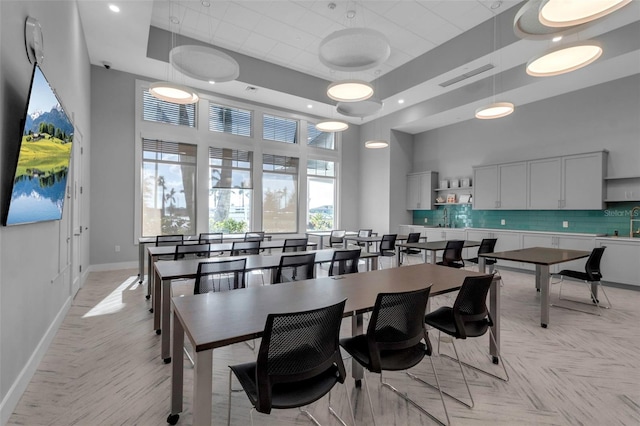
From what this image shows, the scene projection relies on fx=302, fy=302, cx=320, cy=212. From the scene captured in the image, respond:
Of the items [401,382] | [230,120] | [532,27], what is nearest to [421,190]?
[230,120]

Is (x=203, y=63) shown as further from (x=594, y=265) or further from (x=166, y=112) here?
(x=594, y=265)

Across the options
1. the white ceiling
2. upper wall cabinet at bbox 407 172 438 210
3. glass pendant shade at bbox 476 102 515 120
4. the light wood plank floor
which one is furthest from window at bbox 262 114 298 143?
the light wood plank floor

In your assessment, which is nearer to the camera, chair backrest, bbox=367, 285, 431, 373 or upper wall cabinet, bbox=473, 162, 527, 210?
chair backrest, bbox=367, 285, 431, 373

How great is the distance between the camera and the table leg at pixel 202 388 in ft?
4.61

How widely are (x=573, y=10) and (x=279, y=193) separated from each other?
7.35m

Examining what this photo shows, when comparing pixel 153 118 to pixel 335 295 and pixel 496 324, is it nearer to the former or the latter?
pixel 335 295

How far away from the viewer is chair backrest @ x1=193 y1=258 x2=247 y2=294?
113 inches

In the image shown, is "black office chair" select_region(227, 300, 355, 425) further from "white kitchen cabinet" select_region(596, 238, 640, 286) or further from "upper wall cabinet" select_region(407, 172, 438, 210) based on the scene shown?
"upper wall cabinet" select_region(407, 172, 438, 210)

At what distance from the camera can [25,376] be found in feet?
7.58

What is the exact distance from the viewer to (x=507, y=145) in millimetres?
7625

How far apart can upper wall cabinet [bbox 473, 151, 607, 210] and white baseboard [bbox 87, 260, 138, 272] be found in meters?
8.49

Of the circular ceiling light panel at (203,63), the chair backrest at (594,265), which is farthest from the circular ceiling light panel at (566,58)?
the circular ceiling light panel at (203,63)

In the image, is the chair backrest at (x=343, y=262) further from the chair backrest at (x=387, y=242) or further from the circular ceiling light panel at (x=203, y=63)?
the circular ceiling light panel at (x=203, y=63)

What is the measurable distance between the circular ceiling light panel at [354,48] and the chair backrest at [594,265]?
4.04 m
